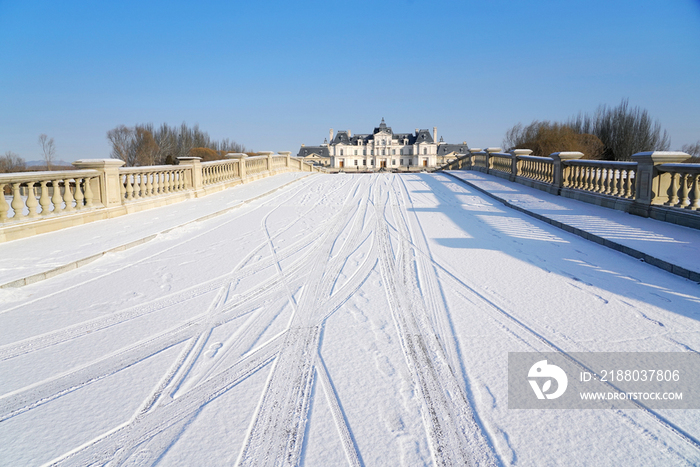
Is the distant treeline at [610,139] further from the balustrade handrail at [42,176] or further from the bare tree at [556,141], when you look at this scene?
the balustrade handrail at [42,176]

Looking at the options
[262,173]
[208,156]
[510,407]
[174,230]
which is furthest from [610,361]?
[208,156]

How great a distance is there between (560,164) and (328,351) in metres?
13.6

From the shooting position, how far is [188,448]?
2721 mm

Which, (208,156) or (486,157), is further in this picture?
(208,156)

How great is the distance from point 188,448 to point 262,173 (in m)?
22.3

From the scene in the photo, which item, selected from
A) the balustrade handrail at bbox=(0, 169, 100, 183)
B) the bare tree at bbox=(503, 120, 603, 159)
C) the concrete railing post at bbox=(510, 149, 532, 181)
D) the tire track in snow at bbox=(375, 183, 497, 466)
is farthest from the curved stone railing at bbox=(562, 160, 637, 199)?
the bare tree at bbox=(503, 120, 603, 159)

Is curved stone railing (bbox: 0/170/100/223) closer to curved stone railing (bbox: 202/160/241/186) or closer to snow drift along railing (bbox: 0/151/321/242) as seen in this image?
snow drift along railing (bbox: 0/151/321/242)

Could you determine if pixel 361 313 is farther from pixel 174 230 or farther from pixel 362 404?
pixel 174 230

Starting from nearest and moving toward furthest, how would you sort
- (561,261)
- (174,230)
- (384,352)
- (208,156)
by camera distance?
(384,352) → (561,261) → (174,230) → (208,156)

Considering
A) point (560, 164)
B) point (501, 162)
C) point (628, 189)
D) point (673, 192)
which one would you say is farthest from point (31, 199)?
point (501, 162)

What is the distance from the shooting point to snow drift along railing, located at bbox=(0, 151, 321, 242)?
893 cm

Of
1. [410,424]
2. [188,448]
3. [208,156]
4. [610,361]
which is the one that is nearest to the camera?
[188,448]

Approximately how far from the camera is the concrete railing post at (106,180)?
Answer: 11266 millimetres

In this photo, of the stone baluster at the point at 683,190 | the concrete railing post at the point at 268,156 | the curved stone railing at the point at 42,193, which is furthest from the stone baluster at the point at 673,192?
the concrete railing post at the point at 268,156
